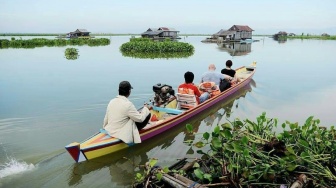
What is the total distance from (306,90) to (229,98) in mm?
3980

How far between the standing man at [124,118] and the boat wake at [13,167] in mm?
1682

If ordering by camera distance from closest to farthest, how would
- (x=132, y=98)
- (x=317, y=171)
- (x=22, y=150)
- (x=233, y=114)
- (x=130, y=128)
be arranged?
(x=317, y=171) → (x=130, y=128) → (x=22, y=150) → (x=233, y=114) → (x=132, y=98)

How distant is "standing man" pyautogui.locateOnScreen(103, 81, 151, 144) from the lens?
4945 millimetres

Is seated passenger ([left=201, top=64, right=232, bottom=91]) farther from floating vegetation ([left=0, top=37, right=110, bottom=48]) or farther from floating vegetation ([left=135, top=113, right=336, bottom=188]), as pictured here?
floating vegetation ([left=0, top=37, right=110, bottom=48])

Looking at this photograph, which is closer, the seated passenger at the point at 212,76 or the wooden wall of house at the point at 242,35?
the seated passenger at the point at 212,76

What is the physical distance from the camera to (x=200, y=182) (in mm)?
3273

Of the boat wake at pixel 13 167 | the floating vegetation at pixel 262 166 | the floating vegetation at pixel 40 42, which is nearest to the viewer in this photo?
the floating vegetation at pixel 262 166

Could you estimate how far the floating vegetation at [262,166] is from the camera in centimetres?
304


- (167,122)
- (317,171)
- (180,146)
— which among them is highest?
(317,171)

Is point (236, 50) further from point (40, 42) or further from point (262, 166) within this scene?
point (262, 166)

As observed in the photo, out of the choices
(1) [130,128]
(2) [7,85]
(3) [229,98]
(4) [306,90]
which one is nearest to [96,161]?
(1) [130,128]

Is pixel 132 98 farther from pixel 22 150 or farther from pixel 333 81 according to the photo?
pixel 333 81

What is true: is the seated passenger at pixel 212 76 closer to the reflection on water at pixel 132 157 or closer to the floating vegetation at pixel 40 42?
the reflection on water at pixel 132 157

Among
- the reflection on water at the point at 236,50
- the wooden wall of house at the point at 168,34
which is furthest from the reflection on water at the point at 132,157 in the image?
the wooden wall of house at the point at 168,34
